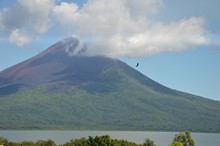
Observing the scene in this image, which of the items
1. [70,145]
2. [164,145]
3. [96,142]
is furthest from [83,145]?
[164,145]

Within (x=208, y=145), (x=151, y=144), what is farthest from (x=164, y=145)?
(x=151, y=144)

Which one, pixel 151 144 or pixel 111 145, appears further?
pixel 151 144

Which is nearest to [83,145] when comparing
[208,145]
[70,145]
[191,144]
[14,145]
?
[70,145]

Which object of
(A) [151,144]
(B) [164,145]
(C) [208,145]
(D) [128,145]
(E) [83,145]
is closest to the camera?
(E) [83,145]

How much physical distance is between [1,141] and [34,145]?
5.42 meters

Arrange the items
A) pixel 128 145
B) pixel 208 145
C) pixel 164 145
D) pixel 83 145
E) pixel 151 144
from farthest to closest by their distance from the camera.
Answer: pixel 208 145, pixel 164 145, pixel 151 144, pixel 128 145, pixel 83 145

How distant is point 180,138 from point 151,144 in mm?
8779

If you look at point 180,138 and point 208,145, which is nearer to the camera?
point 180,138

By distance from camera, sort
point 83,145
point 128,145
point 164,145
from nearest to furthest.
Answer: point 83,145, point 128,145, point 164,145

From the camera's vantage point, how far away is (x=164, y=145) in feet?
432

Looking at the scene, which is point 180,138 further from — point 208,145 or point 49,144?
point 208,145

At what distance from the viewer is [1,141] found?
70312 mm

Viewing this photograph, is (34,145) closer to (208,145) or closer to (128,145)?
(128,145)

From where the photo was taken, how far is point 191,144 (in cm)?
6969
